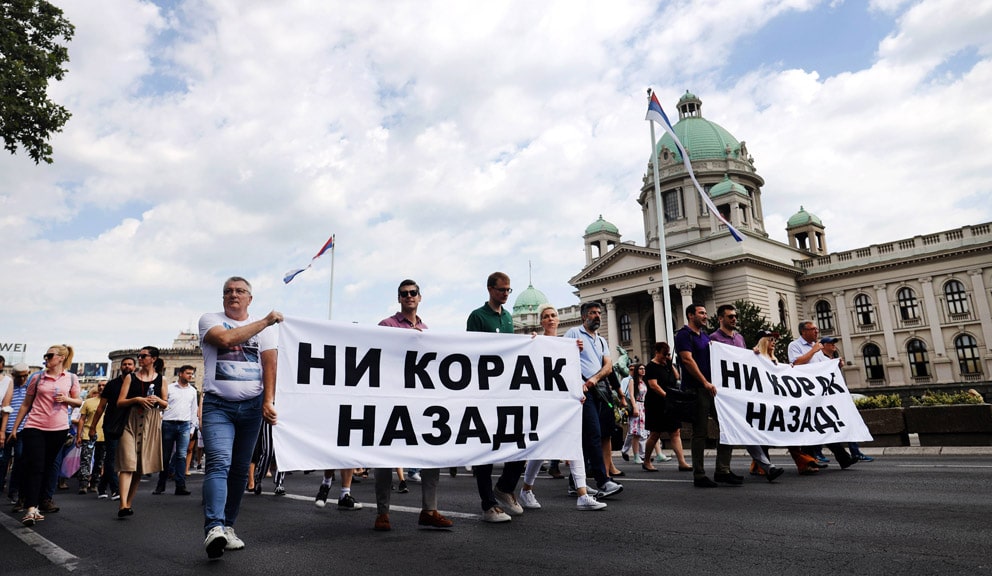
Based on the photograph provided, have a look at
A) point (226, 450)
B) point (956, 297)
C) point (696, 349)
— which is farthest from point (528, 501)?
point (956, 297)

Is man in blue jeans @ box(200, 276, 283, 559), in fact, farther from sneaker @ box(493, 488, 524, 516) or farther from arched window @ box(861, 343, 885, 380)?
arched window @ box(861, 343, 885, 380)

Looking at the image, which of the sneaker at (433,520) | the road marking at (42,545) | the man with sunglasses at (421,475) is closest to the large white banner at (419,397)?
the man with sunglasses at (421,475)

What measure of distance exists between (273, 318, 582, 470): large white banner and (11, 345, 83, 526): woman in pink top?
3933mm

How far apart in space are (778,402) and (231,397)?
6.86 m

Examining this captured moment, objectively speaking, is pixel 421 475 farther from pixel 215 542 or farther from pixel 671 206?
pixel 671 206

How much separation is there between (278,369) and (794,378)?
7.01m

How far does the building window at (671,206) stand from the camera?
61.6 meters

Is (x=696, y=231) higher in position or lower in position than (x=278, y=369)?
higher

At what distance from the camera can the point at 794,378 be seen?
8969 millimetres

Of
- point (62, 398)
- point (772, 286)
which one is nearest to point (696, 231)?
point (772, 286)

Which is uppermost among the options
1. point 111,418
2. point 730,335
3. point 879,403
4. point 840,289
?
point 840,289

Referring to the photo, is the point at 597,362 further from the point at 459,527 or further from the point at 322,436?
the point at 322,436

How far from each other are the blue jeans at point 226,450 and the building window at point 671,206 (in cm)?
5965

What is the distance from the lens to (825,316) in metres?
52.8
